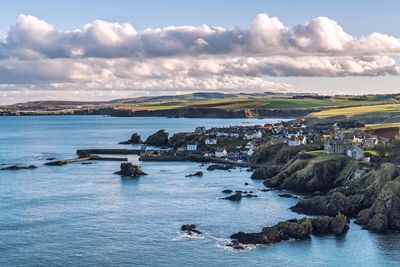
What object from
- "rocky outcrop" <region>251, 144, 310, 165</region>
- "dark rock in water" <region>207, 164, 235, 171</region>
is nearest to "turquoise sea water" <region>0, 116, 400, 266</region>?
"rocky outcrop" <region>251, 144, 310, 165</region>

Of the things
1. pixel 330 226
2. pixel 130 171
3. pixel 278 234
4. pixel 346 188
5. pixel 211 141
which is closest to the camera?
pixel 278 234

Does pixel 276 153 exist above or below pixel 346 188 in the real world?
above

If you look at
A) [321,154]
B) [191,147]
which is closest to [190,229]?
[321,154]

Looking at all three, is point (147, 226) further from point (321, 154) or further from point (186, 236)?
point (321, 154)

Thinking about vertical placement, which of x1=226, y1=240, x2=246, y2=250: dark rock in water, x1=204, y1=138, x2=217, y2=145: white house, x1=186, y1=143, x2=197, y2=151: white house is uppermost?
x1=204, y1=138, x2=217, y2=145: white house

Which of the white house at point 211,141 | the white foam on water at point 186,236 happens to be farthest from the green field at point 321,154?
the white house at point 211,141

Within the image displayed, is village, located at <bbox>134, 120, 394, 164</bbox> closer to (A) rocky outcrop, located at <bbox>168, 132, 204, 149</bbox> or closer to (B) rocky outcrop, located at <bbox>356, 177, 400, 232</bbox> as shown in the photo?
(A) rocky outcrop, located at <bbox>168, 132, 204, 149</bbox>

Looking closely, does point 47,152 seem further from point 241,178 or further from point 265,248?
point 265,248
